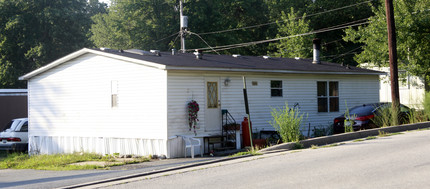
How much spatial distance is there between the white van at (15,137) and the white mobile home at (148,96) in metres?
0.77

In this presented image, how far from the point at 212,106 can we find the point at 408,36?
47.6ft

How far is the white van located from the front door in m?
8.75

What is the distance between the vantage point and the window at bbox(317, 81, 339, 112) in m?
22.4

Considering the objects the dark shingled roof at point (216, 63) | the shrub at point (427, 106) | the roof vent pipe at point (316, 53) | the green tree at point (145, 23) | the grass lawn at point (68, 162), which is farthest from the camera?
the green tree at point (145, 23)

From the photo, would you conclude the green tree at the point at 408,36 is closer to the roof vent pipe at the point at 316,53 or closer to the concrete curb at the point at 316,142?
the roof vent pipe at the point at 316,53

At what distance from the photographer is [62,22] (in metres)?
46.5

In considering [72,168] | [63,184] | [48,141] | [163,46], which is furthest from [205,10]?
[63,184]

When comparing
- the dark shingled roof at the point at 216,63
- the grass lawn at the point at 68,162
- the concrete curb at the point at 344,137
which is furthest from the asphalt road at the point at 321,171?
the dark shingled roof at the point at 216,63

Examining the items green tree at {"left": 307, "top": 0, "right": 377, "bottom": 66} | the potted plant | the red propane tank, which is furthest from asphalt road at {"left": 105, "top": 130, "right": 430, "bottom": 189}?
green tree at {"left": 307, "top": 0, "right": 377, "bottom": 66}

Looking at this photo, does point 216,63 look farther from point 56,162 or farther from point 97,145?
point 56,162

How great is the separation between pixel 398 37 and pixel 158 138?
16.7 metres

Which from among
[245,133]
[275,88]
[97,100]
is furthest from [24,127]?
[275,88]

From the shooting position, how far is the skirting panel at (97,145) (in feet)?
56.2

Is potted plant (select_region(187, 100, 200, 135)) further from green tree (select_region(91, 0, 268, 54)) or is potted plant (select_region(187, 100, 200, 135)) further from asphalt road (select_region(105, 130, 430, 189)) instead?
green tree (select_region(91, 0, 268, 54))
